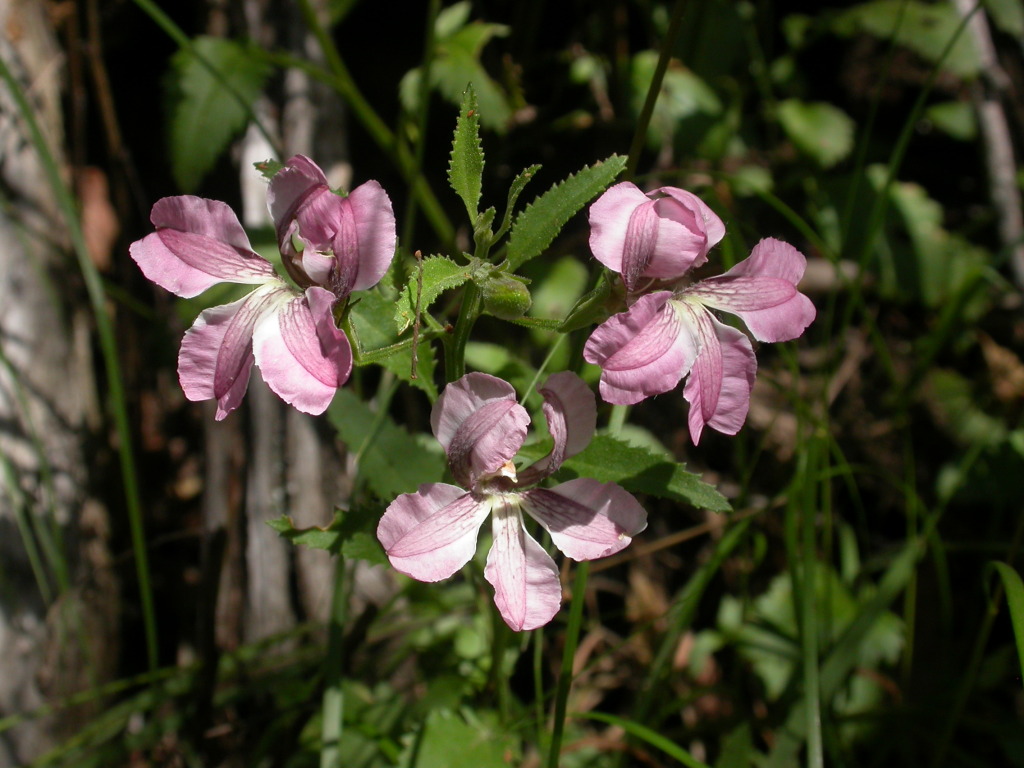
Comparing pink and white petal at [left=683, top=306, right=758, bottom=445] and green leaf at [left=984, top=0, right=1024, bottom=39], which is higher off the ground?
green leaf at [left=984, top=0, right=1024, bottom=39]

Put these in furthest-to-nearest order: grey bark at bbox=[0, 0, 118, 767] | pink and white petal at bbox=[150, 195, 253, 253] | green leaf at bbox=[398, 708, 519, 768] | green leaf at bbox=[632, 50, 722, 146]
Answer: green leaf at bbox=[632, 50, 722, 146], grey bark at bbox=[0, 0, 118, 767], green leaf at bbox=[398, 708, 519, 768], pink and white petal at bbox=[150, 195, 253, 253]

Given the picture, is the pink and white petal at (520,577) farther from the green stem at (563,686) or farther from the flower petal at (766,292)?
the flower petal at (766,292)

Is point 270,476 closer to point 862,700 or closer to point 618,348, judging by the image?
point 618,348

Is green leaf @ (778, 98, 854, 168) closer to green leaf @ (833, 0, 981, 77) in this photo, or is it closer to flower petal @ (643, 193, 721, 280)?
green leaf @ (833, 0, 981, 77)

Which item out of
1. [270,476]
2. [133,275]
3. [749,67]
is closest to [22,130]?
[133,275]

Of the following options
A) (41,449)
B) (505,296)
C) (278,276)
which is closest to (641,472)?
(505,296)

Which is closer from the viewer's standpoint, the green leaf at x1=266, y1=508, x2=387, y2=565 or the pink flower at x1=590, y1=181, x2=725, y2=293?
the pink flower at x1=590, y1=181, x2=725, y2=293

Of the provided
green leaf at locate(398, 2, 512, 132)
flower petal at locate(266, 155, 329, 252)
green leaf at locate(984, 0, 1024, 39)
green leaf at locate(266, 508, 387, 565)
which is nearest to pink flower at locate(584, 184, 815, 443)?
flower petal at locate(266, 155, 329, 252)
